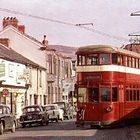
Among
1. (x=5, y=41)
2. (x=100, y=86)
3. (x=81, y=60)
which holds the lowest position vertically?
(x=100, y=86)

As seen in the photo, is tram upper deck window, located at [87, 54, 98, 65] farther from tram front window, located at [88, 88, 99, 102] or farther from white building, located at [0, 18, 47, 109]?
white building, located at [0, 18, 47, 109]

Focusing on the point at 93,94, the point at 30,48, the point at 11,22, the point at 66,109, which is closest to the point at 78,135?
the point at 93,94

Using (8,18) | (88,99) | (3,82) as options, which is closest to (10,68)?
(3,82)

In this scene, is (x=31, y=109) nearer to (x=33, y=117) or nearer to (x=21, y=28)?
(x=33, y=117)

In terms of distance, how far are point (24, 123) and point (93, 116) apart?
1060 centimetres

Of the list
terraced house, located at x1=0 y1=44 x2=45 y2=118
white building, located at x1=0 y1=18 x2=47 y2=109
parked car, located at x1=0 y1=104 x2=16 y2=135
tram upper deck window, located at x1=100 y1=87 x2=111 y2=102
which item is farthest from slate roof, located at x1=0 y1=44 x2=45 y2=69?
tram upper deck window, located at x1=100 y1=87 x2=111 y2=102

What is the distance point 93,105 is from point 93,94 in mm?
678

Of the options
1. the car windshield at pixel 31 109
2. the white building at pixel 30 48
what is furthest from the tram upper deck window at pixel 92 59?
the white building at pixel 30 48

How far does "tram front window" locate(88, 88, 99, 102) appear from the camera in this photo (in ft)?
116

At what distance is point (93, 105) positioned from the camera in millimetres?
35500

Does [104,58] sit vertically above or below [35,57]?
below

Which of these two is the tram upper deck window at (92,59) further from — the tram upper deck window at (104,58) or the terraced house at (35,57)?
the terraced house at (35,57)

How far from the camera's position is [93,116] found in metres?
35.6

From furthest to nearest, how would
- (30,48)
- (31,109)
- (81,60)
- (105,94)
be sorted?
(30,48) → (31,109) → (81,60) → (105,94)
